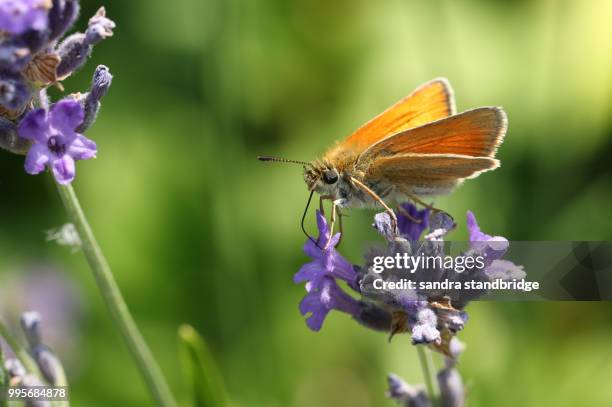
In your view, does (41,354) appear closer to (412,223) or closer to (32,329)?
(32,329)

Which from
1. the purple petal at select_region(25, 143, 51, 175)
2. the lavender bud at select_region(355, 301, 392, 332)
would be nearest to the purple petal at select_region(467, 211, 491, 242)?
the lavender bud at select_region(355, 301, 392, 332)

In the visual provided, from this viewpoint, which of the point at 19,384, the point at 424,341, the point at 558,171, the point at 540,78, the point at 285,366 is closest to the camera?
the point at 424,341

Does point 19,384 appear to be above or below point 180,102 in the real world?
below

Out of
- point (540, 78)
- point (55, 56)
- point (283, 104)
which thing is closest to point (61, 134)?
point (55, 56)

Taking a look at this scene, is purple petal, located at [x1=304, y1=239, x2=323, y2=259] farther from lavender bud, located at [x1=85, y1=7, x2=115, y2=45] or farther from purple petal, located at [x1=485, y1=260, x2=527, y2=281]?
lavender bud, located at [x1=85, y1=7, x2=115, y2=45]

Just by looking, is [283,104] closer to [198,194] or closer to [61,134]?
[198,194]

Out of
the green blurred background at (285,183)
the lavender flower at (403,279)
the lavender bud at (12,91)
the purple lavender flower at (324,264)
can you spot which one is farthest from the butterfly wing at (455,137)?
the green blurred background at (285,183)

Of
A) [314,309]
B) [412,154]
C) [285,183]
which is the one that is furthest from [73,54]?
[285,183]
